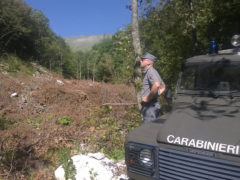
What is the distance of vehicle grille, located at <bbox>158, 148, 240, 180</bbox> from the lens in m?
2.34

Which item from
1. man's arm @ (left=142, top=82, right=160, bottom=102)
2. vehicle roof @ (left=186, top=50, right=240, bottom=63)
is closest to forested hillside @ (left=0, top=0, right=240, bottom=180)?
man's arm @ (left=142, top=82, right=160, bottom=102)

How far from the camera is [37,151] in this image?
201 inches

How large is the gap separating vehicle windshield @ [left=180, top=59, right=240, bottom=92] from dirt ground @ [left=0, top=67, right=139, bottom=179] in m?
2.86

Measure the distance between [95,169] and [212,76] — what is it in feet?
7.86

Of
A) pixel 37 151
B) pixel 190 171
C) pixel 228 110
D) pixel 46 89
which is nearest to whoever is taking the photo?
pixel 190 171

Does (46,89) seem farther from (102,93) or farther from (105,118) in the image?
(105,118)

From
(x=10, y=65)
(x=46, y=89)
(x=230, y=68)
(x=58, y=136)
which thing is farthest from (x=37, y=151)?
(x=10, y=65)

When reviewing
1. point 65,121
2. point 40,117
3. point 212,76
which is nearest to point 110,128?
point 65,121

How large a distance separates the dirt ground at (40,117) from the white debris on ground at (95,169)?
53cm

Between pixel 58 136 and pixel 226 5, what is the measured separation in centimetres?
691

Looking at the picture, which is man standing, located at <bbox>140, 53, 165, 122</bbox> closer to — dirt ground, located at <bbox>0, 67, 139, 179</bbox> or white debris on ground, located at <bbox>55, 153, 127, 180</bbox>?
white debris on ground, located at <bbox>55, 153, 127, 180</bbox>

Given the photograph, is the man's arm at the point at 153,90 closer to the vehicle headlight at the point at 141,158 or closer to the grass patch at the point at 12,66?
the vehicle headlight at the point at 141,158

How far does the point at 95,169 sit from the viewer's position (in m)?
4.16

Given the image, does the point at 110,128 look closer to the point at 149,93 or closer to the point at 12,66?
the point at 149,93
